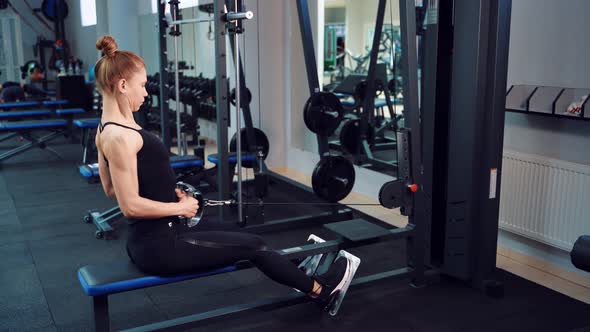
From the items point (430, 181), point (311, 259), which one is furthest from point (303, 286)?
point (430, 181)

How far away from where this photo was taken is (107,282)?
5.75ft

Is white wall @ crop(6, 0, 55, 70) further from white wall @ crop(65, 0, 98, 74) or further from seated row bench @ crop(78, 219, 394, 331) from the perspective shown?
seated row bench @ crop(78, 219, 394, 331)

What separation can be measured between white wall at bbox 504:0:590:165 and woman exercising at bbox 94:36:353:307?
4.90 feet

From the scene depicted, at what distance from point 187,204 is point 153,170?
6.4 inches

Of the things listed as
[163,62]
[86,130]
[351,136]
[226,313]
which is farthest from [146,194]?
[86,130]

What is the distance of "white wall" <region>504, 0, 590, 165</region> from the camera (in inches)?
98.2

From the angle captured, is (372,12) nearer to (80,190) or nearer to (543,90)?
(543,90)

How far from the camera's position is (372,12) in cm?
453

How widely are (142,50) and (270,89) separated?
2.99 meters

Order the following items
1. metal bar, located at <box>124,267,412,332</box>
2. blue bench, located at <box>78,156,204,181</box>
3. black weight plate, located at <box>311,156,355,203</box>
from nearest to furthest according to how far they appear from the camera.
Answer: metal bar, located at <box>124,267,412,332</box> → black weight plate, located at <box>311,156,355,203</box> → blue bench, located at <box>78,156,204,181</box>

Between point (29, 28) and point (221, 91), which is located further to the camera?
point (29, 28)

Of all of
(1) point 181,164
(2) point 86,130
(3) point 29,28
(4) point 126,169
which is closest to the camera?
(4) point 126,169

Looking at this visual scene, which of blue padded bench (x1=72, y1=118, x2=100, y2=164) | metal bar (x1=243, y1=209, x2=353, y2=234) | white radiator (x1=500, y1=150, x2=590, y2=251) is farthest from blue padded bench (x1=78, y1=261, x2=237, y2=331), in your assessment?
blue padded bench (x1=72, y1=118, x2=100, y2=164)

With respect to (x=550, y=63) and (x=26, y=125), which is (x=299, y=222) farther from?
(x=26, y=125)
